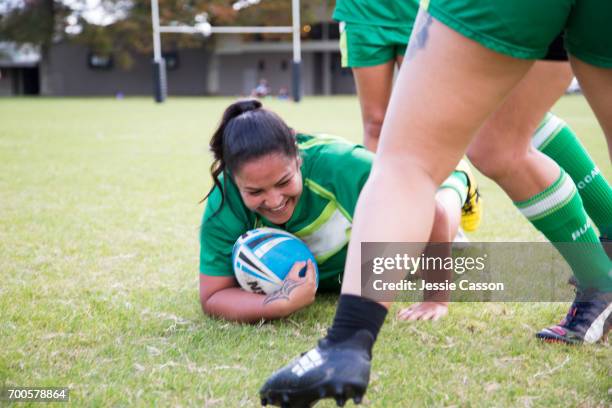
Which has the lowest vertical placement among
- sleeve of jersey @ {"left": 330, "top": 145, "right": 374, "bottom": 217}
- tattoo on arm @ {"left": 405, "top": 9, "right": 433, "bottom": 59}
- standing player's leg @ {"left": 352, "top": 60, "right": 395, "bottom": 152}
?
sleeve of jersey @ {"left": 330, "top": 145, "right": 374, "bottom": 217}

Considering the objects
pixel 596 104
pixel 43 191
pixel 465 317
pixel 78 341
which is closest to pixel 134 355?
pixel 78 341

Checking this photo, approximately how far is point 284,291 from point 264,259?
16 centimetres

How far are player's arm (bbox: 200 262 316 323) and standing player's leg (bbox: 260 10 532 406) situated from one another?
954 millimetres

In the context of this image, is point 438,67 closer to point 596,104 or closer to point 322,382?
point 596,104

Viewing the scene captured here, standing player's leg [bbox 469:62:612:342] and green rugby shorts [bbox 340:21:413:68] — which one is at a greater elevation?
green rugby shorts [bbox 340:21:413:68]

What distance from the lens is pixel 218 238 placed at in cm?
271

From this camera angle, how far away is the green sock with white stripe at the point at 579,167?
2619 mm

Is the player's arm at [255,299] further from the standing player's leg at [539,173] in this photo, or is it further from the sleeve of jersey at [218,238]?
the standing player's leg at [539,173]

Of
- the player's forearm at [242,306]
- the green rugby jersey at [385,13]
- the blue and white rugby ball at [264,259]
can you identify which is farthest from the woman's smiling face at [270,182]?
the green rugby jersey at [385,13]

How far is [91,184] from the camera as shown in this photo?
6148 millimetres

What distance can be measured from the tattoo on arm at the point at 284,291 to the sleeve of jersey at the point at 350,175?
0.36 m

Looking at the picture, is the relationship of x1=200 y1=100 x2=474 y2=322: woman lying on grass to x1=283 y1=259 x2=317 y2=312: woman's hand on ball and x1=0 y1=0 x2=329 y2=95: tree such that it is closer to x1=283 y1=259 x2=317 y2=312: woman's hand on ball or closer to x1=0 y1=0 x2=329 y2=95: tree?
x1=283 y1=259 x2=317 y2=312: woman's hand on ball

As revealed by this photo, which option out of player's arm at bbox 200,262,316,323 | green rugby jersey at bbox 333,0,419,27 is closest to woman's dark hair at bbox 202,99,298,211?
player's arm at bbox 200,262,316,323

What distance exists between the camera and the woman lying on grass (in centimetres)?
244
